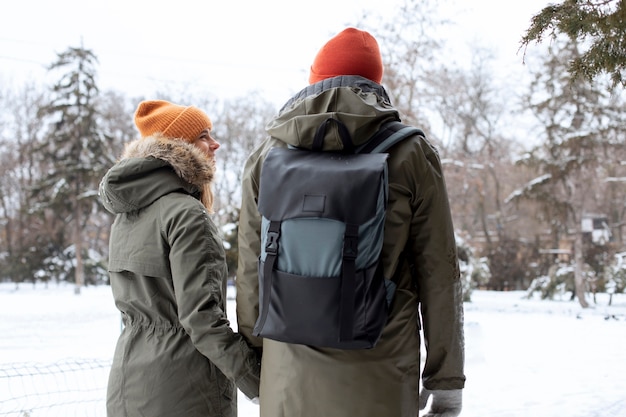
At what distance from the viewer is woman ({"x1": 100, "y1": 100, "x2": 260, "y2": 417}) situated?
195 cm

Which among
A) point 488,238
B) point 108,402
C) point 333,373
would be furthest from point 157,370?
point 488,238

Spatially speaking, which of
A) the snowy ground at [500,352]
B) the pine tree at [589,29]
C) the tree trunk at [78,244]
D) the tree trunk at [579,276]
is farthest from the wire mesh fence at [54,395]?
the tree trunk at [78,244]

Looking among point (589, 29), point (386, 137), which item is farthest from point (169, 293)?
point (589, 29)

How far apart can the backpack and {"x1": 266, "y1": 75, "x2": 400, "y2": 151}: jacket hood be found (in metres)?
0.02

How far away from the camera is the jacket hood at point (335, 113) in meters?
1.69

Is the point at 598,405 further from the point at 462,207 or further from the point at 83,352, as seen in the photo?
the point at 462,207

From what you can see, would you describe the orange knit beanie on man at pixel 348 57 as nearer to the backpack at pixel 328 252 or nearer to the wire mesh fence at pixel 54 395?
the backpack at pixel 328 252

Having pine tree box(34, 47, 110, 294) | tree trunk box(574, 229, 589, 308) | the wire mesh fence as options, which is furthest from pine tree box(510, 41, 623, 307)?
pine tree box(34, 47, 110, 294)

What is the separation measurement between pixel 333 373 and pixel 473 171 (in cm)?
2538

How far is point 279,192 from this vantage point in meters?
1.70

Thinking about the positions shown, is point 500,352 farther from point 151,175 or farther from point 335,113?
point 335,113

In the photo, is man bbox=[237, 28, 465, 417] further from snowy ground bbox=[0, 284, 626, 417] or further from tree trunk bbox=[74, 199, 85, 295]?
tree trunk bbox=[74, 199, 85, 295]

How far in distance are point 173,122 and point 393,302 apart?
1.17 m

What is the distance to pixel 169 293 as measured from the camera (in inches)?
82.2
